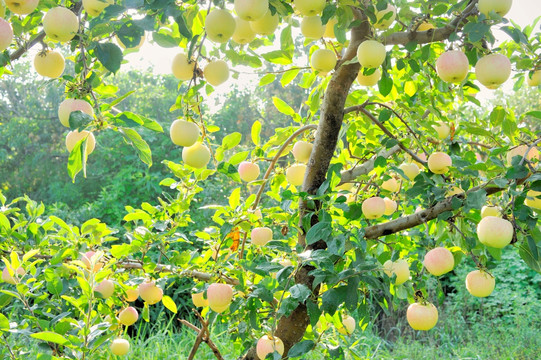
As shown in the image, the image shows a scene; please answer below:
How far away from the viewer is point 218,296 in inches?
47.9

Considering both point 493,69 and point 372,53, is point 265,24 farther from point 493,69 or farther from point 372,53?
point 493,69

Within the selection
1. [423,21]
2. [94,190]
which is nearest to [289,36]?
[423,21]

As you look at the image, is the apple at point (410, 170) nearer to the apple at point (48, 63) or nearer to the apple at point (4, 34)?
the apple at point (48, 63)

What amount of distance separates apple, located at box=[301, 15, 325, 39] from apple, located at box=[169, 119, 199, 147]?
31cm

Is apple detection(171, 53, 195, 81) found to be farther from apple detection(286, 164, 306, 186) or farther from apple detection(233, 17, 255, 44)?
apple detection(286, 164, 306, 186)

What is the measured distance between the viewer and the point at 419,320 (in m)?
1.35

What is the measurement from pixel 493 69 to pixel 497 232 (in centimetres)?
33

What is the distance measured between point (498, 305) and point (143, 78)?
6.81m

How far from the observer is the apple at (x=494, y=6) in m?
0.93

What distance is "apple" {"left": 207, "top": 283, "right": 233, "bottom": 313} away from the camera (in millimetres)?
1214

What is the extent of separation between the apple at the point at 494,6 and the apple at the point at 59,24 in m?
0.72

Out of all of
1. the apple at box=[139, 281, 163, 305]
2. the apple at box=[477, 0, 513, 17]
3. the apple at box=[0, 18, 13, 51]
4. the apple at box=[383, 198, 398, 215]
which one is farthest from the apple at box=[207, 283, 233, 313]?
the apple at box=[477, 0, 513, 17]

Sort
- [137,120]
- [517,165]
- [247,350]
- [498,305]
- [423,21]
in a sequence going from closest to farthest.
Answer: [137,120]
[517,165]
[423,21]
[247,350]
[498,305]

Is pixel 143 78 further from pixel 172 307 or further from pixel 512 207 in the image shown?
pixel 512 207
